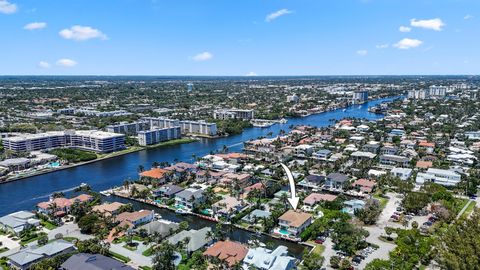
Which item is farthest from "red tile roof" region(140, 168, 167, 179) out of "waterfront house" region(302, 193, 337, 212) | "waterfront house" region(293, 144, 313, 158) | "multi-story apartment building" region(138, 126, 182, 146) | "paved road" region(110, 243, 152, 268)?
"multi-story apartment building" region(138, 126, 182, 146)

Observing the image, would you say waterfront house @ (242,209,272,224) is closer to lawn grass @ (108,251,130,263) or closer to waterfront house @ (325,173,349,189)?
lawn grass @ (108,251,130,263)

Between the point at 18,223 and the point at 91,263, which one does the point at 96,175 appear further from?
the point at 91,263

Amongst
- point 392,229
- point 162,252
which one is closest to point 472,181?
point 392,229

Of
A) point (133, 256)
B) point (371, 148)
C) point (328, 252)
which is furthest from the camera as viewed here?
point (371, 148)

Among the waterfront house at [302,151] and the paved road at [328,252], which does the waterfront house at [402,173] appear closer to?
the waterfront house at [302,151]

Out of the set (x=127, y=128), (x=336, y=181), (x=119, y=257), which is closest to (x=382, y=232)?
(x=336, y=181)

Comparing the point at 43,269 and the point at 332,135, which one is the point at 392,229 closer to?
the point at 43,269
